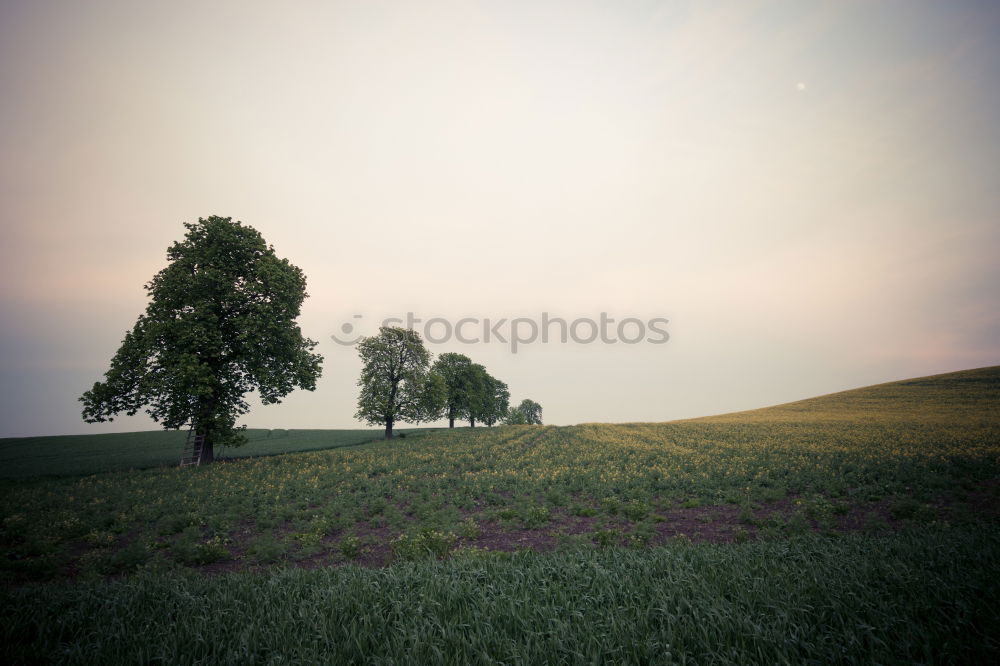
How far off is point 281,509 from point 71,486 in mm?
12729

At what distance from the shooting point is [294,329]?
82.4 feet

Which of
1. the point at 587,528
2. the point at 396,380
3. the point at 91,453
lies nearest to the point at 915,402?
the point at 587,528

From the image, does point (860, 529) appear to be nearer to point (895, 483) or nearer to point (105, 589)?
point (895, 483)

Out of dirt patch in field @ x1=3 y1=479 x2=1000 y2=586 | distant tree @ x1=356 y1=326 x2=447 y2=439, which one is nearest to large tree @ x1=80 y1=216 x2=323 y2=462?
dirt patch in field @ x1=3 y1=479 x2=1000 y2=586

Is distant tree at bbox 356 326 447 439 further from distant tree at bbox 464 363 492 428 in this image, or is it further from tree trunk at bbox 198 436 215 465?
tree trunk at bbox 198 436 215 465

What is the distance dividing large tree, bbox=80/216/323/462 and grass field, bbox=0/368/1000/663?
382 cm

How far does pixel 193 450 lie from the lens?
24.4 m

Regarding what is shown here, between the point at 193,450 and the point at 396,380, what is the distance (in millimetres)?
20844

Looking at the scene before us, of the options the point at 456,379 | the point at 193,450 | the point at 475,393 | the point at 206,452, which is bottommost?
the point at 206,452

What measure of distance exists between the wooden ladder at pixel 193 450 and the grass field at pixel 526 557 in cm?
215

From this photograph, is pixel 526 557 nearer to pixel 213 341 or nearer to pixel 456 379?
pixel 213 341

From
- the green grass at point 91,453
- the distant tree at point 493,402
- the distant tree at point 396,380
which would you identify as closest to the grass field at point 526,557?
the green grass at point 91,453

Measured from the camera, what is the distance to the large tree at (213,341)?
21688 millimetres

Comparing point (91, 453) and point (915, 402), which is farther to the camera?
point (915, 402)
